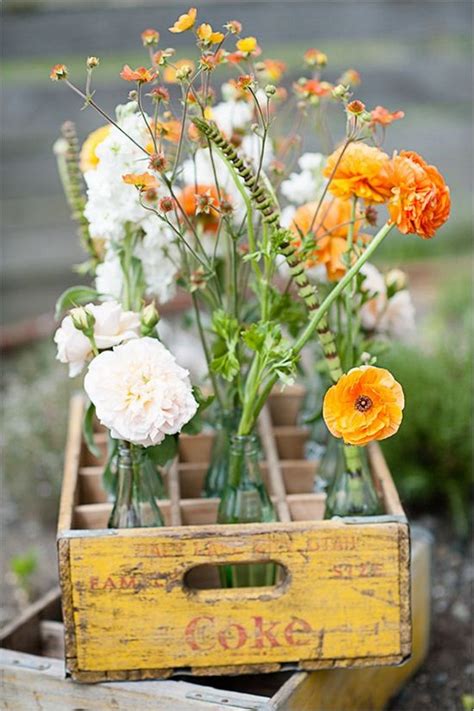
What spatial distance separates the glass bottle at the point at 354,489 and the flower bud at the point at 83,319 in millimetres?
412

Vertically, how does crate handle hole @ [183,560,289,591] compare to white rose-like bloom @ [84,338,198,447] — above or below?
below

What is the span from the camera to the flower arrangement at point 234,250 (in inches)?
52.7

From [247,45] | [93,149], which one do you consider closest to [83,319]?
[93,149]

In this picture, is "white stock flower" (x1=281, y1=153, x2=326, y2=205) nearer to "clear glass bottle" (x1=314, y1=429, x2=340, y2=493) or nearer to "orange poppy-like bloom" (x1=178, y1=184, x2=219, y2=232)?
"orange poppy-like bloom" (x1=178, y1=184, x2=219, y2=232)

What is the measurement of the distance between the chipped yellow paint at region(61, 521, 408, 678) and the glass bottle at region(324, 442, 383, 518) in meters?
0.09

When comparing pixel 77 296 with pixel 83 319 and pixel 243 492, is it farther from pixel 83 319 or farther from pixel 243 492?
pixel 243 492

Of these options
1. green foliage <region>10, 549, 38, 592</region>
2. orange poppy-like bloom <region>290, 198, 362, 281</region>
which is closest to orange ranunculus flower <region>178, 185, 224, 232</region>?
orange poppy-like bloom <region>290, 198, 362, 281</region>

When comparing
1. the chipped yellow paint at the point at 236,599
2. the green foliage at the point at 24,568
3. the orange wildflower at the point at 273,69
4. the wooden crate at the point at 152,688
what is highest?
the orange wildflower at the point at 273,69

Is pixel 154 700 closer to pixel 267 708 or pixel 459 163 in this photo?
pixel 267 708

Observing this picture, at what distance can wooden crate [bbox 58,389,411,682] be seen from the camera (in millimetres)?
1459

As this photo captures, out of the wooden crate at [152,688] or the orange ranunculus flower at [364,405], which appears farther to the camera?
the wooden crate at [152,688]

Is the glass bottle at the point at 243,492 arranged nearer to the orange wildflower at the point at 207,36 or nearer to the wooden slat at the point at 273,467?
the wooden slat at the point at 273,467

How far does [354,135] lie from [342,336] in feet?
1.20

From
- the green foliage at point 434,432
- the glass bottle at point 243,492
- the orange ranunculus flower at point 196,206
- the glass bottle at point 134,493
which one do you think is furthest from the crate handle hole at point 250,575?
the green foliage at point 434,432
